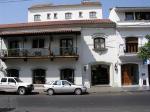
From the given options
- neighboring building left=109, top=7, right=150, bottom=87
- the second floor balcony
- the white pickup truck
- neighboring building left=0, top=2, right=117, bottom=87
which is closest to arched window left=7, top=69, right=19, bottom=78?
neighboring building left=0, top=2, right=117, bottom=87

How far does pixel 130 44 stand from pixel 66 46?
6.95 m

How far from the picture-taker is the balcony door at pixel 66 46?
1414 inches

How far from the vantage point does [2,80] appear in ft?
101

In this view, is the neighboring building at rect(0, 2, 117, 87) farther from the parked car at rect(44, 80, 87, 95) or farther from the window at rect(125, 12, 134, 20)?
the parked car at rect(44, 80, 87, 95)

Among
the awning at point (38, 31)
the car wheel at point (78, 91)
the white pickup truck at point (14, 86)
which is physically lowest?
the car wheel at point (78, 91)

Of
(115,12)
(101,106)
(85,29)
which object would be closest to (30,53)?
(85,29)

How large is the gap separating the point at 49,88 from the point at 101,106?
1097cm

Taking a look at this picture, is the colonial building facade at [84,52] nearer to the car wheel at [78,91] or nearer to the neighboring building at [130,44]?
the neighboring building at [130,44]

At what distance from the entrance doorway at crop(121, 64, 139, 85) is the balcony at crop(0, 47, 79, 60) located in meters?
5.56

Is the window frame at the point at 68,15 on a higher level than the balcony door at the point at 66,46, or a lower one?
higher

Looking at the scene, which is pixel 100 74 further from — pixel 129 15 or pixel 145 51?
pixel 129 15

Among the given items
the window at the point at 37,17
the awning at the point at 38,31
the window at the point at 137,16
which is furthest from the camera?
the window at the point at 37,17

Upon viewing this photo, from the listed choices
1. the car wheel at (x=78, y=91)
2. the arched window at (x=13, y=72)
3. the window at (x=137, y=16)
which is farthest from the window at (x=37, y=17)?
the car wheel at (x=78, y=91)

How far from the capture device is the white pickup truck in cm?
3006
